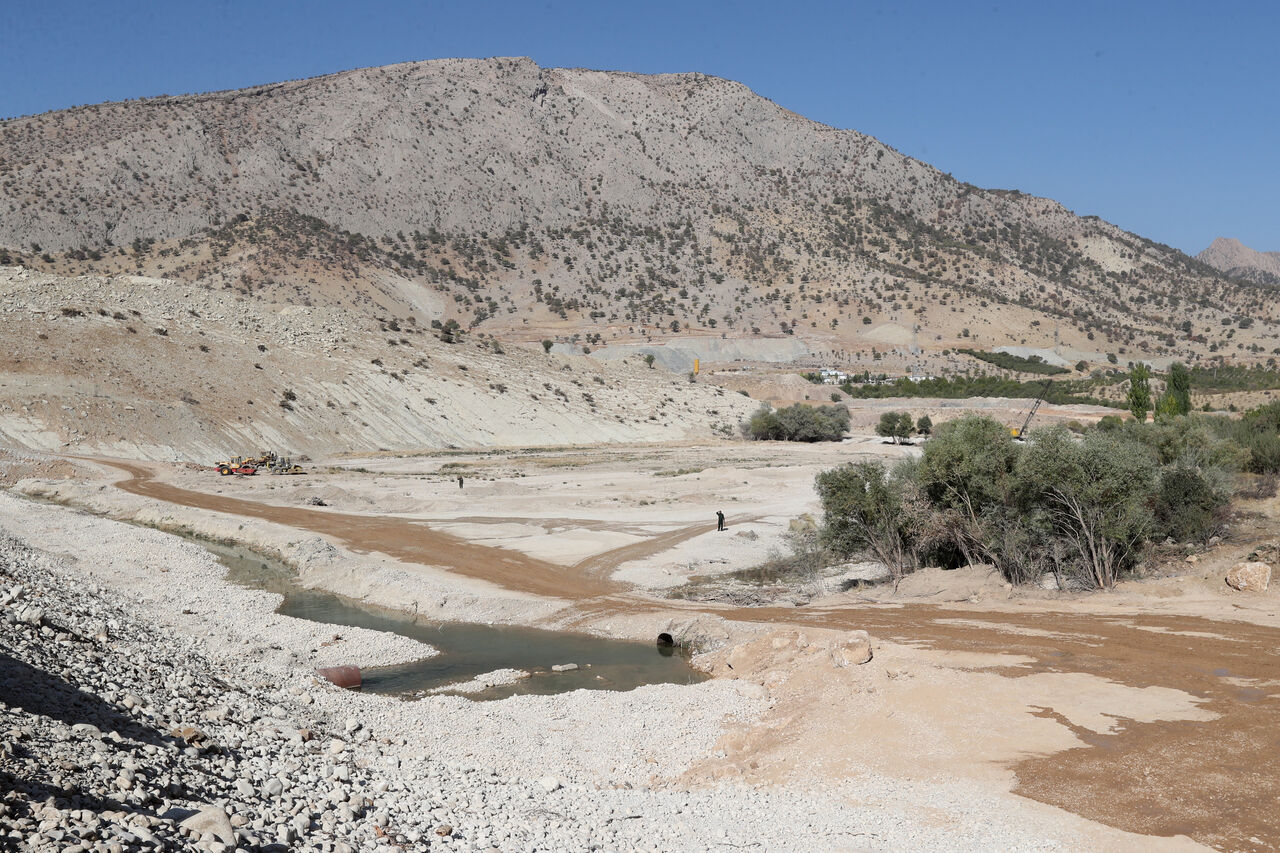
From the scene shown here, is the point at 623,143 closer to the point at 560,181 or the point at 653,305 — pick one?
the point at 560,181

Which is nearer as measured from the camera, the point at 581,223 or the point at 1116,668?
the point at 1116,668

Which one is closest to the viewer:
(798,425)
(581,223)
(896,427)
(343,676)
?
(343,676)

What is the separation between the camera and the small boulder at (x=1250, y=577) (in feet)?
80.1

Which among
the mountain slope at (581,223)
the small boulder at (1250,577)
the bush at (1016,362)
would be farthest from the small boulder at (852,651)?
the bush at (1016,362)

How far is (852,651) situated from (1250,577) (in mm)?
12420

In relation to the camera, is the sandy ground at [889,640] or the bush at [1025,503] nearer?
the sandy ground at [889,640]

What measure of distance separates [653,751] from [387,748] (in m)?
4.22

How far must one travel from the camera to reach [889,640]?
21656 millimetres

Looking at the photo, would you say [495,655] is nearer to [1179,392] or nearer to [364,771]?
[364,771]

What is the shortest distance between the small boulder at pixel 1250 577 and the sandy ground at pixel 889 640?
394 millimetres

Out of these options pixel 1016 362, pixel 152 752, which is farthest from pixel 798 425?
pixel 152 752

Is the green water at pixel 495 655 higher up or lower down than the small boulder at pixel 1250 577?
lower down

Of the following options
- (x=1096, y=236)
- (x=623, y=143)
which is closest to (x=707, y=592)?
(x=623, y=143)

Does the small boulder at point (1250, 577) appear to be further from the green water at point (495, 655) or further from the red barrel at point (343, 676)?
the red barrel at point (343, 676)
